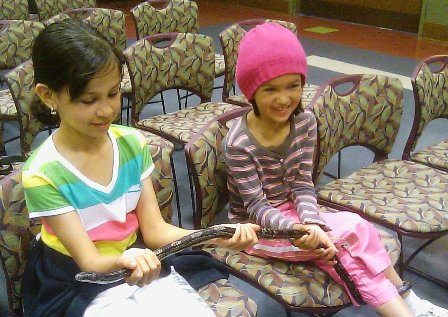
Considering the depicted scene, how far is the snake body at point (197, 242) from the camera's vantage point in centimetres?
96

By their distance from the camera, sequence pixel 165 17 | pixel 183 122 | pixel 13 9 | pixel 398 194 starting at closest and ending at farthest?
pixel 398 194 < pixel 183 122 < pixel 165 17 < pixel 13 9

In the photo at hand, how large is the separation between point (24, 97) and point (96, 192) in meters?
1.12

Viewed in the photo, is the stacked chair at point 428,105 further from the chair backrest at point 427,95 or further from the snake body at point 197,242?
the snake body at point 197,242

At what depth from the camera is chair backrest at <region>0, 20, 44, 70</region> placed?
9.25 ft

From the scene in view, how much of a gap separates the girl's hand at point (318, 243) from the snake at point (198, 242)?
0.01 metres

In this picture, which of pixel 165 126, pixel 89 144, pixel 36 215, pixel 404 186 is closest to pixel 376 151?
pixel 404 186

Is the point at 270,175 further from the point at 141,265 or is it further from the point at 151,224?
the point at 141,265

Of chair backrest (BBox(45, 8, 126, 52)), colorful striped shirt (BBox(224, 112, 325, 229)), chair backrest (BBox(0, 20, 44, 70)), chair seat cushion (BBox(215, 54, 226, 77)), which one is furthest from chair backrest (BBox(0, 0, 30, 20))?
colorful striped shirt (BBox(224, 112, 325, 229))

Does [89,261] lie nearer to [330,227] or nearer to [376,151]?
[330,227]

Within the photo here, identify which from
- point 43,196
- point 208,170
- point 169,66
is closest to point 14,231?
point 43,196

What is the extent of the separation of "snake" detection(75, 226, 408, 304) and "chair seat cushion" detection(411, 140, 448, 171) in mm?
895

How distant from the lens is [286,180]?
1559 millimetres

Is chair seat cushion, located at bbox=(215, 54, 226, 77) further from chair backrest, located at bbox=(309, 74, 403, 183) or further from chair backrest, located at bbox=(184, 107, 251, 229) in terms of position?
chair backrest, located at bbox=(184, 107, 251, 229)

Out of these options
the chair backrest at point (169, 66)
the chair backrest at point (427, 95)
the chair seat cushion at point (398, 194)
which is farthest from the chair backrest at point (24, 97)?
the chair backrest at point (427, 95)
